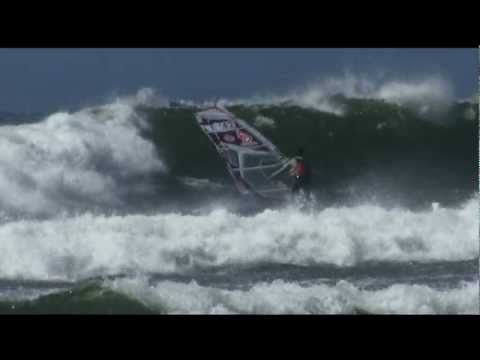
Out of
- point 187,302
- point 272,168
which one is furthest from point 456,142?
point 187,302

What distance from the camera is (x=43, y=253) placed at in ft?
54.4

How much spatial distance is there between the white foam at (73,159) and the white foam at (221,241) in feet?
7.37

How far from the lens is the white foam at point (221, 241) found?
53.8 feet

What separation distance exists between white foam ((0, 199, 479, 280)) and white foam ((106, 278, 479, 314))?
2.25m

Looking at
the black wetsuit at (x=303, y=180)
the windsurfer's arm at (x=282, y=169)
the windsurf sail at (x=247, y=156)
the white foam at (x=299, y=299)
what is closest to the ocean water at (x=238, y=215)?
the white foam at (x=299, y=299)

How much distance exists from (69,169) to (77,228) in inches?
156

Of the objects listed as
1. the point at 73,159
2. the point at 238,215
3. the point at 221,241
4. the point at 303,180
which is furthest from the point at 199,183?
the point at 221,241

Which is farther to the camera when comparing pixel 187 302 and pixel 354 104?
pixel 354 104

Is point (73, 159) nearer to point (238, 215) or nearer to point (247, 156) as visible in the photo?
point (247, 156)

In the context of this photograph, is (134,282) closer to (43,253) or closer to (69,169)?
(43,253)

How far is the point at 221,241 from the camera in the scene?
1694 cm

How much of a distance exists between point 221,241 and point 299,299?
3.45 metres

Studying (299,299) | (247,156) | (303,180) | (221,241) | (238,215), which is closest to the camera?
(299,299)

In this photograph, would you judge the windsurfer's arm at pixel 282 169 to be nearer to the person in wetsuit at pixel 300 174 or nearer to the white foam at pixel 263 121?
the person in wetsuit at pixel 300 174
